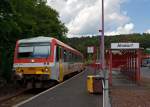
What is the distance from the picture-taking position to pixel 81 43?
106 m

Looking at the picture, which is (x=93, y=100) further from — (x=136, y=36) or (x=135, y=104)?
(x=136, y=36)

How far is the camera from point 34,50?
87.7ft

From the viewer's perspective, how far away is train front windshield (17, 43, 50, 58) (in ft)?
86.5

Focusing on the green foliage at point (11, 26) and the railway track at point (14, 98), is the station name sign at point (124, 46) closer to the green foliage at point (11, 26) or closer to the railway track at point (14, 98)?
the railway track at point (14, 98)

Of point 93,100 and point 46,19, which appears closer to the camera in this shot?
point 93,100

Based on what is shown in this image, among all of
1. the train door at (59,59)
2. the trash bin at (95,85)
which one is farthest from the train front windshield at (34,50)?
the trash bin at (95,85)

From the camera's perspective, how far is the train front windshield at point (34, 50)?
86.5ft

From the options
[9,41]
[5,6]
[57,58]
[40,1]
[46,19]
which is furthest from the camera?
[46,19]

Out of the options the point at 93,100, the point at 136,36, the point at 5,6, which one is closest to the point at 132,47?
the point at 5,6

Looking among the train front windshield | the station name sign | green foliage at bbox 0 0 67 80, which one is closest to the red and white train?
the train front windshield

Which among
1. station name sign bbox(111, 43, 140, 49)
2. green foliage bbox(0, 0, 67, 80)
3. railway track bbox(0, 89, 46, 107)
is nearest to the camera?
railway track bbox(0, 89, 46, 107)

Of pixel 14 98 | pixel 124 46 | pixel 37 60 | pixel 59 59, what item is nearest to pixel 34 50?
pixel 37 60

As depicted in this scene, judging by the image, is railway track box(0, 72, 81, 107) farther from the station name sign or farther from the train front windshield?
the station name sign

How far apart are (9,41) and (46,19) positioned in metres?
19.7
